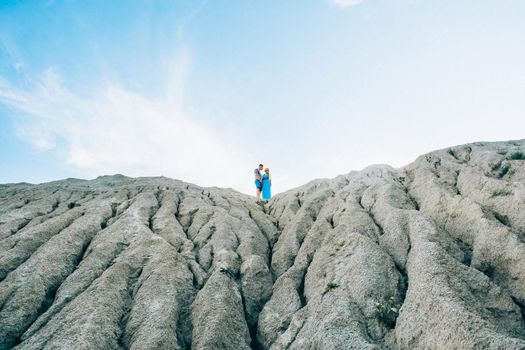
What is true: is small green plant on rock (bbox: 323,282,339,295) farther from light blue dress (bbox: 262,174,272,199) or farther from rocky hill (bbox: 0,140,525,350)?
light blue dress (bbox: 262,174,272,199)

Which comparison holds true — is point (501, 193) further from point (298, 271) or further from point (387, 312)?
point (298, 271)

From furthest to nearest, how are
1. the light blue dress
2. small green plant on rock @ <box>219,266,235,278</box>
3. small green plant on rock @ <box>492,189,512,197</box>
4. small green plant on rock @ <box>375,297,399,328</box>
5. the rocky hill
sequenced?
1. the light blue dress
2. small green plant on rock @ <box>219,266,235,278</box>
3. small green plant on rock @ <box>492,189,512,197</box>
4. small green plant on rock @ <box>375,297,399,328</box>
5. the rocky hill

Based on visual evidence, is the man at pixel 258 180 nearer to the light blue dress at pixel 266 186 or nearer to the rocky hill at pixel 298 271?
the light blue dress at pixel 266 186

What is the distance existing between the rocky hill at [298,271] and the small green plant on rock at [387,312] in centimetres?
4

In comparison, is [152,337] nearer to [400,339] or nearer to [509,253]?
[400,339]

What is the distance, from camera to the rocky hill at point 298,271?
10766 millimetres

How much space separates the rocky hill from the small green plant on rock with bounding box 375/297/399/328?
0.04 meters

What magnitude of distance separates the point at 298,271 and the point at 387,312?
5076 millimetres

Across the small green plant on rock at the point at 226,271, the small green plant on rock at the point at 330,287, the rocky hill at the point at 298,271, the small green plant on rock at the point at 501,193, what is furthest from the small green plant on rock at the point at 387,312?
the small green plant on rock at the point at 501,193

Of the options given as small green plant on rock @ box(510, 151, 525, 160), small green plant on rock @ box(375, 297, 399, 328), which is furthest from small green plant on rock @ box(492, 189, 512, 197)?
small green plant on rock @ box(375, 297, 399, 328)

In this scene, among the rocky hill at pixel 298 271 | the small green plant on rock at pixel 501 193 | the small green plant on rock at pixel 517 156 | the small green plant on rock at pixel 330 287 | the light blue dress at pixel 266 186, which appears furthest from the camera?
the light blue dress at pixel 266 186

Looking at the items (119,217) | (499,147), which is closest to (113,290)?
(119,217)

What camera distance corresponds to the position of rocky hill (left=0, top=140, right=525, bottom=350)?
1077 cm

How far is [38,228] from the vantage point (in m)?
19.0
